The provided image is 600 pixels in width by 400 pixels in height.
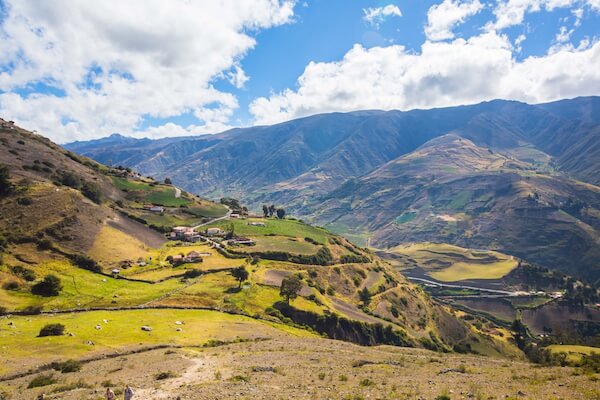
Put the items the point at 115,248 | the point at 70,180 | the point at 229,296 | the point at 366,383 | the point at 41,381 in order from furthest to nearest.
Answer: the point at 70,180 → the point at 115,248 → the point at 229,296 → the point at 41,381 → the point at 366,383

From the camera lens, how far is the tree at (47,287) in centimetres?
6238

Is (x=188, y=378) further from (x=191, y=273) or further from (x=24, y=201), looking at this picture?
(x=24, y=201)

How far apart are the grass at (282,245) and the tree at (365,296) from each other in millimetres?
22837

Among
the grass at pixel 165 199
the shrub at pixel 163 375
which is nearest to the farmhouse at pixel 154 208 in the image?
the grass at pixel 165 199

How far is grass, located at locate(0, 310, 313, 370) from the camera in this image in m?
39.6

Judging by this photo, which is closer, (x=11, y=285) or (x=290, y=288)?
(x=11, y=285)

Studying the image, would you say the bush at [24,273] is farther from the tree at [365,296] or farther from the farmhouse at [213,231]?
the tree at [365,296]

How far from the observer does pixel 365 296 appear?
114 meters

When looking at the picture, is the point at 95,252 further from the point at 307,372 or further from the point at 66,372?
the point at 307,372

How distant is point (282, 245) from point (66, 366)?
98806mm

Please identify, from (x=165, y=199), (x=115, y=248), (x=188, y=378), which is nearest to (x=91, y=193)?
(x=115, y=248)

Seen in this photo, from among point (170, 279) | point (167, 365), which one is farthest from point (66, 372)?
point (170, 279)

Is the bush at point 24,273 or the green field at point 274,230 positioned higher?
the green field at point 274,230

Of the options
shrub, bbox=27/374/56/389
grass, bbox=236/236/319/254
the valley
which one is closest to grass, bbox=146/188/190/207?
the valley
